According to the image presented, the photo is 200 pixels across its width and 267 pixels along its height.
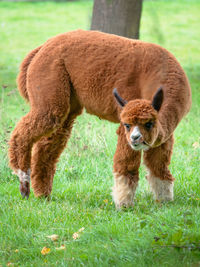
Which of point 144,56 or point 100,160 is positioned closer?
point 144,56

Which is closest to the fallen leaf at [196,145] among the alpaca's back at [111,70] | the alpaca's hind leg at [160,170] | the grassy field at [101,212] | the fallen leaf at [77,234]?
the grassy field at [101,212]

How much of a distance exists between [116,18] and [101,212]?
4306 millimetres

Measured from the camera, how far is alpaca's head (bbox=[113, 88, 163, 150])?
4469 millimetres

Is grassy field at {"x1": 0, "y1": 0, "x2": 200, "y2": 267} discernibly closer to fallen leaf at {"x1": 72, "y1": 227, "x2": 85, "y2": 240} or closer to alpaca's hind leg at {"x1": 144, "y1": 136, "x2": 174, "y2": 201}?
fallen leaf at {"x1": 72, "y1": 227, "x2": 85, "y2": 240}

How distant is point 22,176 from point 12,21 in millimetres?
15152

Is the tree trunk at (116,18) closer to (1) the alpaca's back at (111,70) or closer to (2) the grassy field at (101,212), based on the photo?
(2) the grassy field at (101,212)

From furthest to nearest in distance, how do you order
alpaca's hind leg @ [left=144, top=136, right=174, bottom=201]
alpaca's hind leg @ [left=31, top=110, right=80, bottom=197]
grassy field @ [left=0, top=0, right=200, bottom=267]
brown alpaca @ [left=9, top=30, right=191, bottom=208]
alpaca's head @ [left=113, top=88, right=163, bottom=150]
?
alpaca's hind leg @ [left=31, top=110, right=80, bottom=197]
alpaca's hind leg @ [left=144, top=136, right=174, bottom=201]
brown alpaca @ [left=9, top=30, right=191, bottom=208]
alpaca's head @ [left=113, top=88, right=163, bottom=150]
grassy field @ [left=0, top=0, right=200, bottom=267]

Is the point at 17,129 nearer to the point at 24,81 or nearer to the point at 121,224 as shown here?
the point at 24,81

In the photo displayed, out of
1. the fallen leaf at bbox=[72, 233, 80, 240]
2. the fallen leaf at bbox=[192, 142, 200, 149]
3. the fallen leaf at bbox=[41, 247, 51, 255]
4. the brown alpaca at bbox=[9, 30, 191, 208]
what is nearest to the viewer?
the fallen leaf at bbox=[41, 247, 51, 255]

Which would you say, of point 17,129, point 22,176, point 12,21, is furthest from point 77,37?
point 12,21

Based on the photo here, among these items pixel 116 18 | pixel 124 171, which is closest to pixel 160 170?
pixel 124 171

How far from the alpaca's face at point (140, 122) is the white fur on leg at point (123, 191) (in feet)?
2.29

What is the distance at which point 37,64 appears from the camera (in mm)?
5410

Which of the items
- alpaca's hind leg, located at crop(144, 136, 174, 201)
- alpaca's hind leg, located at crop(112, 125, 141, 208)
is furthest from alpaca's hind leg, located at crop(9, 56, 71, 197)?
alpaca's hind leg, located at crop(144, 136, 174, 201)
